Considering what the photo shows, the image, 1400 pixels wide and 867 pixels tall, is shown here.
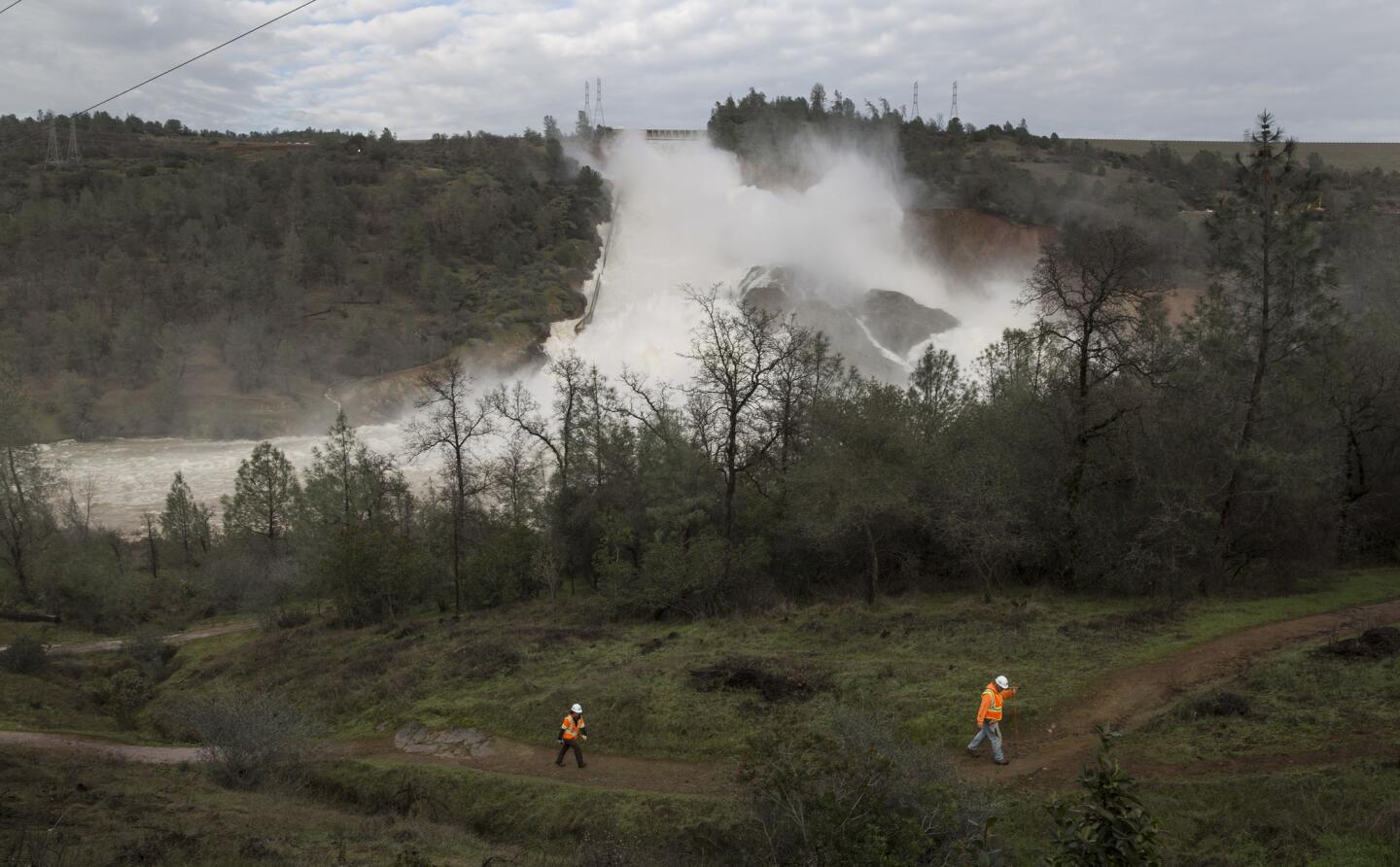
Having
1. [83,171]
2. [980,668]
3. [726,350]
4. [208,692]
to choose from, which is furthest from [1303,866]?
[83,171]

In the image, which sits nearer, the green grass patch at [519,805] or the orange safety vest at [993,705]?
the green grass patch at [519,805]

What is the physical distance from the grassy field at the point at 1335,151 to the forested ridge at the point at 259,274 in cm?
7094

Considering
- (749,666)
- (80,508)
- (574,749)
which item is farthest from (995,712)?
(80,508)

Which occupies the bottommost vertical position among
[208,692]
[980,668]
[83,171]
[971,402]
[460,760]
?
[208,692]

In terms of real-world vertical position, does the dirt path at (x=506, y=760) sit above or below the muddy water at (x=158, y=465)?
above

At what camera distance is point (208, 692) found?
68.9 ft

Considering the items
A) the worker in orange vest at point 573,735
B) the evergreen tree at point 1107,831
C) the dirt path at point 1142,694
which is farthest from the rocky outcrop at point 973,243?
the evergreen tree at point 1107,831

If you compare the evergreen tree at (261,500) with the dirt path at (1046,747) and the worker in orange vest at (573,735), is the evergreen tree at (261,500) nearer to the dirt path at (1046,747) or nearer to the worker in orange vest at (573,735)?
the dirt path at (1046,747)

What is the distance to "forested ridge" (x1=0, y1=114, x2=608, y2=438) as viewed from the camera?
184ft

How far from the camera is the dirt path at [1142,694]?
11102 millimetres

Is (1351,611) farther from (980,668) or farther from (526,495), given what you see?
(526,495)

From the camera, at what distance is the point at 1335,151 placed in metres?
123

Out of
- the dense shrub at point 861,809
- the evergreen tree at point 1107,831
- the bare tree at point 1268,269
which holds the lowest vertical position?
the dense shrub at point 861,809

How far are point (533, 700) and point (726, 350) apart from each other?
31.6 ft
